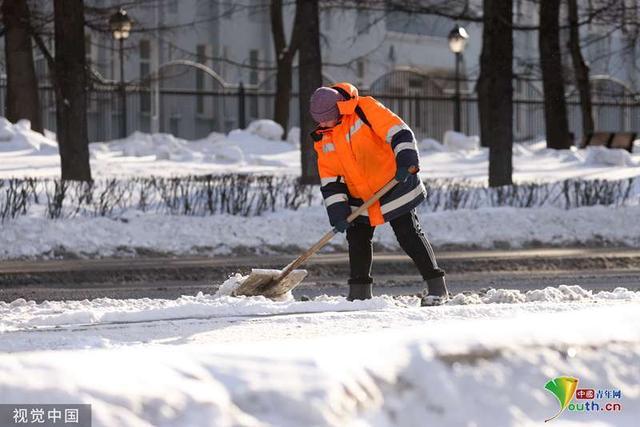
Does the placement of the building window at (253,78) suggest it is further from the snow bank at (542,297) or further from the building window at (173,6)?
the snow bank at (542,297)

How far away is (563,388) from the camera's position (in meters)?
5.52

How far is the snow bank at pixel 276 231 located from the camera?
15.8 metres

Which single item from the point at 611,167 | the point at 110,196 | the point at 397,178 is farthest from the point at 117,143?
the point at 397,178

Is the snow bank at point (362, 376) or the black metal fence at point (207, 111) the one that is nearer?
the snow bank at point (362, 376)

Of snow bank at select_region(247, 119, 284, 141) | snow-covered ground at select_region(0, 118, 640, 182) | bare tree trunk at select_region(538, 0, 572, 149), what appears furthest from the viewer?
snow bank at select_region(247, 119, 284, 141)

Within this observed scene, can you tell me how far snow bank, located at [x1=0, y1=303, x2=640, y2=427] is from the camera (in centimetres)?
473

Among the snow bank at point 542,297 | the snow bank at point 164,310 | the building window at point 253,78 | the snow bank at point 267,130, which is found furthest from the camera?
the building window at point 253,78

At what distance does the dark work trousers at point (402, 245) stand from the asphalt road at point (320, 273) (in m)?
2.45

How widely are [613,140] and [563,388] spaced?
29.9 metres

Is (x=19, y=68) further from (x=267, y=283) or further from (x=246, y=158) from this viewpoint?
(x=267, y=283)

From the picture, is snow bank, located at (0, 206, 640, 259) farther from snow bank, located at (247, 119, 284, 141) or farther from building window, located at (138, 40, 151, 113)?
building window, located at (138, 40, 151, 113)

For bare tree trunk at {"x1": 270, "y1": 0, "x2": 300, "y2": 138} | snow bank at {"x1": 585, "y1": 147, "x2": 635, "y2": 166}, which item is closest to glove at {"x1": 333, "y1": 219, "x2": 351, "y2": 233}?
snow bank at {"x1": 585, "y1": 147, "x2": 635, "y2": 166}

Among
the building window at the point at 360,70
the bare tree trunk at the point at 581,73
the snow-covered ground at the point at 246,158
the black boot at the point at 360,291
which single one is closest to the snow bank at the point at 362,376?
the black boot at the point at 360,291

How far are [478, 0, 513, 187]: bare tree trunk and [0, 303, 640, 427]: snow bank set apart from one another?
52.0 ft
